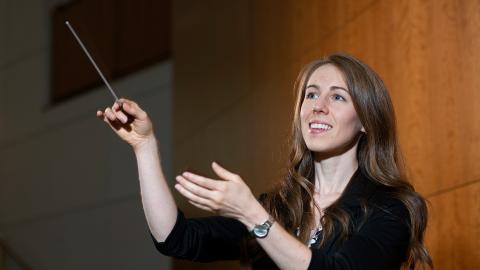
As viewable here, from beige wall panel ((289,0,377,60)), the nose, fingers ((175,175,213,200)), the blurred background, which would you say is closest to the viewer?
fingers ((175,175,213,200))

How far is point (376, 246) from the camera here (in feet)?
4.84

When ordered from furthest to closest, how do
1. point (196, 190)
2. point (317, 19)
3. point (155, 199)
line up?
1. point (317, 19)
2. point (155, 199)
3. point (196, 190)

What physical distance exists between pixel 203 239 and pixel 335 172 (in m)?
0.32

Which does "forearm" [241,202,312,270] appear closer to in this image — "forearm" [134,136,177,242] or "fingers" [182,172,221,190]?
"fingers" [182,172,221,190]

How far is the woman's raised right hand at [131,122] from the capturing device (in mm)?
1628

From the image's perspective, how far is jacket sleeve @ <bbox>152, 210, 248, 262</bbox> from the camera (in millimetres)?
1641

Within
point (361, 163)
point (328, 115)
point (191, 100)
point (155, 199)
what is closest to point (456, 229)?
point (361, 163)

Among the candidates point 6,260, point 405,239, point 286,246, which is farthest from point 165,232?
point 6,260

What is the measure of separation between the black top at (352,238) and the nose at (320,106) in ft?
0.55

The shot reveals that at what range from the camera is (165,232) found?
1.62 m

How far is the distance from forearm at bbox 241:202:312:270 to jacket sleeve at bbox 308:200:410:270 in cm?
2

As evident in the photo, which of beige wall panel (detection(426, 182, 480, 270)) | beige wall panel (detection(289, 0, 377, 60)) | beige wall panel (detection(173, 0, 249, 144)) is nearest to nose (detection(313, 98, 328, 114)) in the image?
beige wall panel (detection(426, 182, 480, 270))

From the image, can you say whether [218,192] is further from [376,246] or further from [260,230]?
[376,246]

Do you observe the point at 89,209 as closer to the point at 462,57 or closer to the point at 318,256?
the point at 462,57
